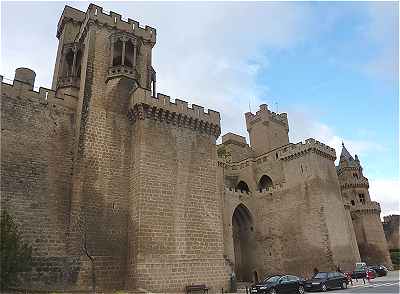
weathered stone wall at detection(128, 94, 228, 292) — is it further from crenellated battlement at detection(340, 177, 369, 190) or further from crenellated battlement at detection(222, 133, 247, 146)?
crenellated battlement at detection(340, 177, 369, 190)

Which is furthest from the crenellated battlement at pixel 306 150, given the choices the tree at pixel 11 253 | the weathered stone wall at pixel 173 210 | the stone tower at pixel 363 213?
the tree at pixel 11 253

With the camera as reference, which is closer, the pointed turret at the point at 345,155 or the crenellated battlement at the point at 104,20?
the crenellated battlement at the point at 104,20

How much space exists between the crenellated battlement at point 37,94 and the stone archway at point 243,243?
19342mm

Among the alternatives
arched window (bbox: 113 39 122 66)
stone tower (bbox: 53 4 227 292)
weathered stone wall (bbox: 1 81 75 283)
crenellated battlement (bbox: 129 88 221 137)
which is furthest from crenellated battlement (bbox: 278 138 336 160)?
weathered stone wall (bbox: 1 81 75 283)

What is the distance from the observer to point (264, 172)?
3594 cm

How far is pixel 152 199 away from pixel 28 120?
7.44 metres

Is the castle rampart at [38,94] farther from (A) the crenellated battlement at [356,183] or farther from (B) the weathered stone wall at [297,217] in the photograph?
(A) the crenellated battlement at [356,183]

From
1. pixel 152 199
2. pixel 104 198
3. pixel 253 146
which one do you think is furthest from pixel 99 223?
pixel 253 146

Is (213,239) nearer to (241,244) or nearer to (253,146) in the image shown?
(241,244)

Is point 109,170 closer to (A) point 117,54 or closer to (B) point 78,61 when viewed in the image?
(A) point 117,54

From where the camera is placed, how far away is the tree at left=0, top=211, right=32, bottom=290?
14.4 metres

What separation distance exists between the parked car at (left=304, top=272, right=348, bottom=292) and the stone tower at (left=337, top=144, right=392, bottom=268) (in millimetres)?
19460

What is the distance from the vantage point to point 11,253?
14570 mm

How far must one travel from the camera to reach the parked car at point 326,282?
2066 centimetres
